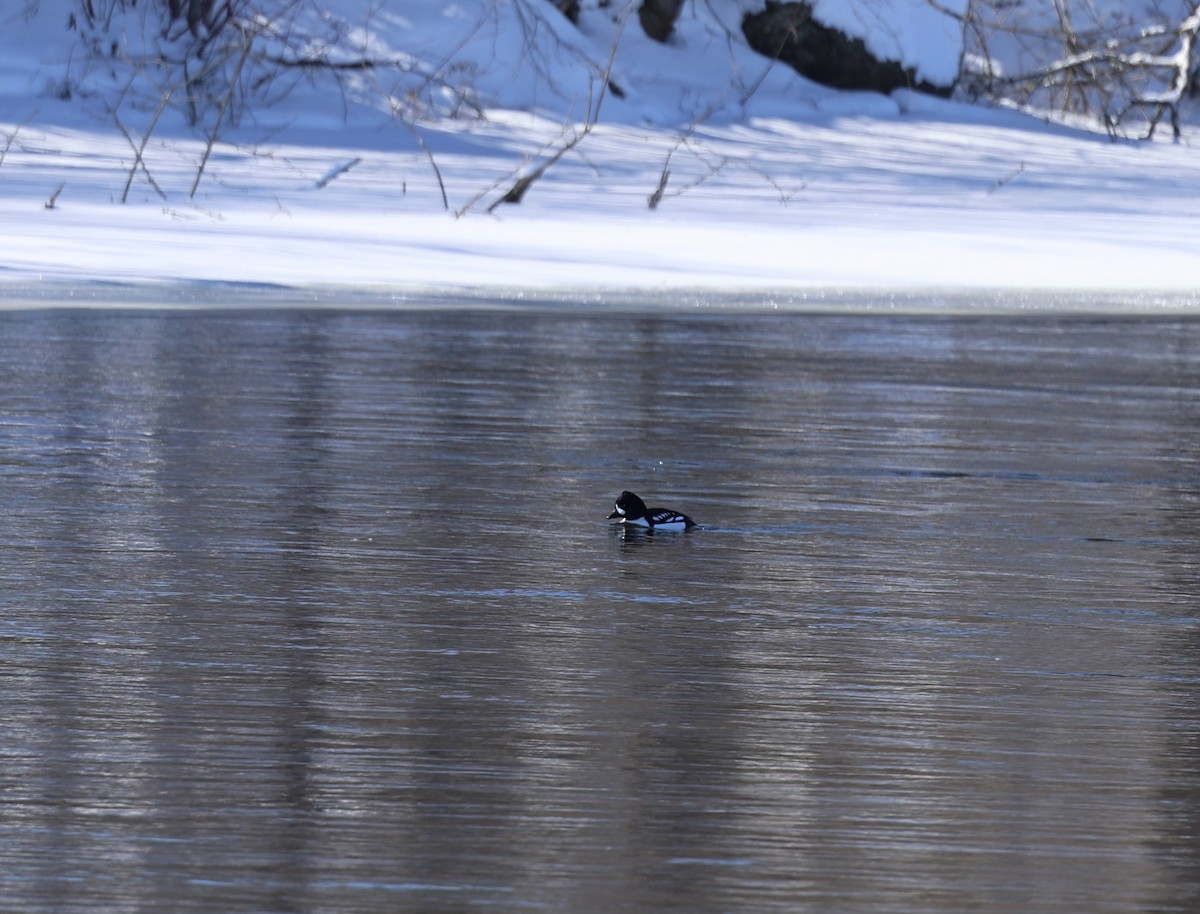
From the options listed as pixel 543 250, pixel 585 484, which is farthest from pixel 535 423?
pixel 543 250

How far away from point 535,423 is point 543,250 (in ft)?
26.0

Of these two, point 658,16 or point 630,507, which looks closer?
point 630,507

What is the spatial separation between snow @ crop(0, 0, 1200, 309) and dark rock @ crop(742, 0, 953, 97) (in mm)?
271

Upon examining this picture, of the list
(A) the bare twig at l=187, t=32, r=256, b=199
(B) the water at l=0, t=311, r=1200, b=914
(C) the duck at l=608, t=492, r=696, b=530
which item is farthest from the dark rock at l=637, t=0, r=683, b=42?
(C) the duck at l=608, t=492, r=696, b=530

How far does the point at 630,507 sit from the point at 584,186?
13.5 metres

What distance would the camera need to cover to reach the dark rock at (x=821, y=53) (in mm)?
24281

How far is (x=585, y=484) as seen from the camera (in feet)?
20.8

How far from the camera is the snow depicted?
14.1 metres

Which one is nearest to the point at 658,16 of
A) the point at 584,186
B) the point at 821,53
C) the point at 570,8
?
the point at 570,8

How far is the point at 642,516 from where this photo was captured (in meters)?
5.46

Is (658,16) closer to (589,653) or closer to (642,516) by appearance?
(642,516)

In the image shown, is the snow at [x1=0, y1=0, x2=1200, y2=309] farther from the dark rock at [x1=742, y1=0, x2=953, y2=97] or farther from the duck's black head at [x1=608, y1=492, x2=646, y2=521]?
the duck's black head at [x1=608, y1=492, x2=646, y2=521]

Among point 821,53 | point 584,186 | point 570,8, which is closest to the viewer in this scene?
point 584,186

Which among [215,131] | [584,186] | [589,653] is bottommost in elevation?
[589,653]
